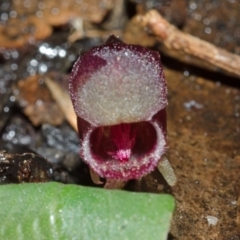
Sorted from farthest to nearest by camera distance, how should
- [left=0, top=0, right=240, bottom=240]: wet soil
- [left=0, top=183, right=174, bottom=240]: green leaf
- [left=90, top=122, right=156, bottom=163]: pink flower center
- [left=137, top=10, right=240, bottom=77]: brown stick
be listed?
[left=137, top=10, right=240, bottom=77]: brown stick, [left=0, top=0, right=240, bottom=240]: wet soil, [left=90, top=122, right=156, bottom=163]: pink flower center, [left=0, top=183, right=174, bottom=240]: green leaf

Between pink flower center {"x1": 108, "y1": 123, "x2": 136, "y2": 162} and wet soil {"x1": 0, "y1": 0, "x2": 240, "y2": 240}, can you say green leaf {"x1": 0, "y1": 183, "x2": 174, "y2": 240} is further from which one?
wet soil {"x1": 0, "y1": 0, "x2": 240, "y2": 240}

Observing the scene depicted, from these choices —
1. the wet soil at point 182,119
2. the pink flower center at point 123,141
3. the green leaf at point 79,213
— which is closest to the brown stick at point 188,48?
the wet soil at point 182,119

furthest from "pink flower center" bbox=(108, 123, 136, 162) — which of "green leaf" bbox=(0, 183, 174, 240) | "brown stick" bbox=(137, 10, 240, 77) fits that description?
"brown stick" bbox=(137, 10, 240, 77)

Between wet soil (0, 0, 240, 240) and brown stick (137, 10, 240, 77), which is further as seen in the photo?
brown stick (137, 10, 240, 77)

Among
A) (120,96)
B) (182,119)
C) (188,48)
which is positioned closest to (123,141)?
(120,96)

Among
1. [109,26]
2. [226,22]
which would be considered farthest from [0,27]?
[226,22]

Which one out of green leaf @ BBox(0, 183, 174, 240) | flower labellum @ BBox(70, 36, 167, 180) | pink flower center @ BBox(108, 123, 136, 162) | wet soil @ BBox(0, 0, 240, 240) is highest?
flower labellum @ BBox(70, 36, 167, 180)

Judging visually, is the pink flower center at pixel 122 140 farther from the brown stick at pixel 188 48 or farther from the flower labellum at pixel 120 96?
the brown stick at pixel 188 48
